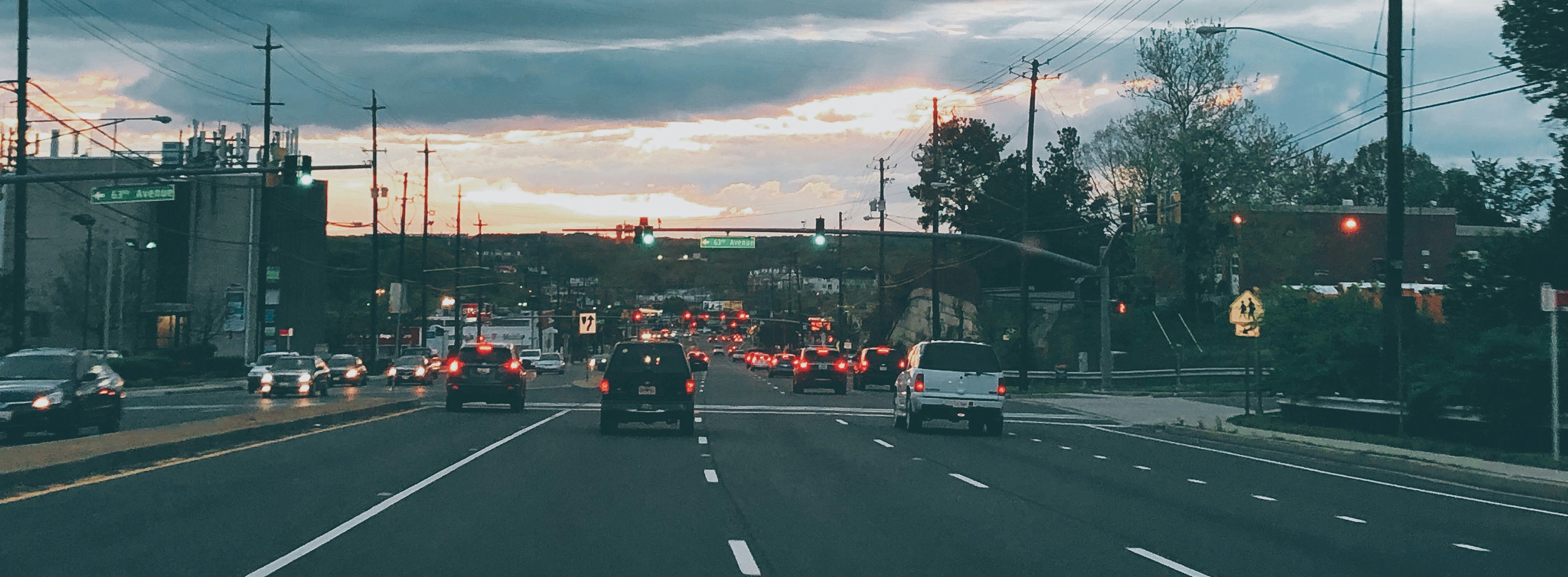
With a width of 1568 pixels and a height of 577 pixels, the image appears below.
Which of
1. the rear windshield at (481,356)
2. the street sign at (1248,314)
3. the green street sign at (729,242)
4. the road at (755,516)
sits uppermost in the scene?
the green street sign at (729,242)

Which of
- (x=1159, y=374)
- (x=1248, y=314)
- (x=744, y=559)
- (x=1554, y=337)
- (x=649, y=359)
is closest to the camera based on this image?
(x=744, y=559)

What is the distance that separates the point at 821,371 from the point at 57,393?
34.6 meters

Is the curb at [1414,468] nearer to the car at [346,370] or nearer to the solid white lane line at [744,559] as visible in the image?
the solid white lane line at [744,559]

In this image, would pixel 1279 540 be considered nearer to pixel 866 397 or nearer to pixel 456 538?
pixel 456 538

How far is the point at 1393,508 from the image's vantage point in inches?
681

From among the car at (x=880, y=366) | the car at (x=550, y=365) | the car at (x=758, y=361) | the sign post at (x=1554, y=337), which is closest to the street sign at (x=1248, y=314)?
the sign post at (x=1554, y=337)

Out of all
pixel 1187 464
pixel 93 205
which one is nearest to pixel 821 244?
pixel 1187 464

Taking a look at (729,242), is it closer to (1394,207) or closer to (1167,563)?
(1394,207)

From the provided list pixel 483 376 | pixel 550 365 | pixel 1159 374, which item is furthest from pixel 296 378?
pixel 550 365

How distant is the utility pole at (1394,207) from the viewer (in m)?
28.6

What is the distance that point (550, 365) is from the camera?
310ft

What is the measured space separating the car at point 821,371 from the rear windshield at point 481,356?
67.9 feet

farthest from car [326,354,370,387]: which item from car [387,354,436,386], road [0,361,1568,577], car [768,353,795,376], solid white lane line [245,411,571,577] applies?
solid white lane line [245,411,571,577]

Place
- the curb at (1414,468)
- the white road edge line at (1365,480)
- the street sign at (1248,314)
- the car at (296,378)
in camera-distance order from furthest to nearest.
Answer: the car at (296,378) < the street sign at (1248,314) < the curb at (1414,468) < the white road edge line at (1365,480)
